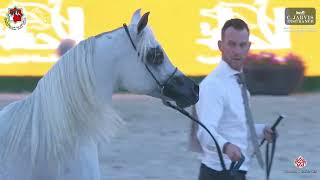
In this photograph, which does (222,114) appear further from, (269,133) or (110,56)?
(110,56)

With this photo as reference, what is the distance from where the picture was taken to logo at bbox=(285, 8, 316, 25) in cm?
1159

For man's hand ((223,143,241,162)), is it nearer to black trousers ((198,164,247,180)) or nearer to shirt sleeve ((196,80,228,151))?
shirt sleeve ((196,80,228,151))

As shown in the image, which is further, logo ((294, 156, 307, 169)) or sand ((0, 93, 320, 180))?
logo ((294, 156, 307, 169))

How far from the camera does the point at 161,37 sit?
37.7 ft

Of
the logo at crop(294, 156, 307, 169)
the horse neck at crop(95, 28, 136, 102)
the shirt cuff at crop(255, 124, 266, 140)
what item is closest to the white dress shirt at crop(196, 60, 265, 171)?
the shirt cuff at crop(255, 124, 266, 140)

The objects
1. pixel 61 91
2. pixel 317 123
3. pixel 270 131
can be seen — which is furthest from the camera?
pixel 317 123

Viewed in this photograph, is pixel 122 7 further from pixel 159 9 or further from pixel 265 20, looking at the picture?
pixel 265 20

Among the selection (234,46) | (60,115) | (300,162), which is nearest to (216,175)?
(234,46)

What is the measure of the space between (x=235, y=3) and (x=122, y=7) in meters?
1.83

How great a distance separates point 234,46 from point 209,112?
0.34 meters

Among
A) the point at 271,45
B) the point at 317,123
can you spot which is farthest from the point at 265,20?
the point at 317,123

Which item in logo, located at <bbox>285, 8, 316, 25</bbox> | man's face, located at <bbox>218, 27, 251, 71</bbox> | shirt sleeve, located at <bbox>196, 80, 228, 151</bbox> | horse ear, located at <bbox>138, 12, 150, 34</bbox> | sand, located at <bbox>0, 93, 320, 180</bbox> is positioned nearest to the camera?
horse ear, located at <bbox>138, 12, 150, 34</bbox>

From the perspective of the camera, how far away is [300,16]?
1165 centimetres

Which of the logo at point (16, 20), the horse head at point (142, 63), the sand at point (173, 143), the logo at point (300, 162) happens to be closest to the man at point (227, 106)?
the horse head at point (142, 63)
